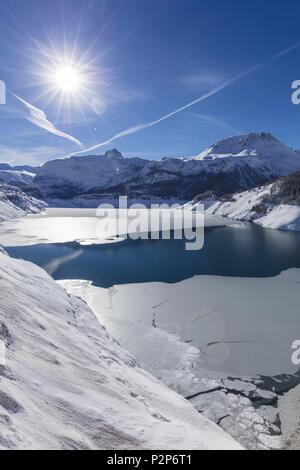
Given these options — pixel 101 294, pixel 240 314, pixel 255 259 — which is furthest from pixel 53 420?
pixel 255 259

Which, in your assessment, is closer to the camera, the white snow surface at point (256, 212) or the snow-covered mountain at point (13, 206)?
the white snow surface at point (256, 212)

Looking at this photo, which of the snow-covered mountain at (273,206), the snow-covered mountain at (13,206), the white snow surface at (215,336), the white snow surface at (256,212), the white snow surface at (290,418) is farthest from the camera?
the snow-covered mountain at (13,206)

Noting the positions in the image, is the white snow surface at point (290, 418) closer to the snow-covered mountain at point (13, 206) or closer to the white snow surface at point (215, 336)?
the white snow surface at point (215, 336)

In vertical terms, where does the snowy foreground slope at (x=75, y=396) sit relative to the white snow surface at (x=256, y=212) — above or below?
below

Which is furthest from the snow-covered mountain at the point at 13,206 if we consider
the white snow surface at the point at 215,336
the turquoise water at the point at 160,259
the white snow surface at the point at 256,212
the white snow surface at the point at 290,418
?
the white snow surface at the point at 290,418

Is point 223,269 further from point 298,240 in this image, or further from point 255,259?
point 298,240

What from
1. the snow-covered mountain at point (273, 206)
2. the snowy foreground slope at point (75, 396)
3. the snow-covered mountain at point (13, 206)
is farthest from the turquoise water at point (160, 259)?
the snow-covered mountain at point (13, 206)

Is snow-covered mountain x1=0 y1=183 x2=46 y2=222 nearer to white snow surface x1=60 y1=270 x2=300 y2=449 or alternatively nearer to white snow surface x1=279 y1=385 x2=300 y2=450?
white snow surface x1=60 y1=270 x2=300 y2=449

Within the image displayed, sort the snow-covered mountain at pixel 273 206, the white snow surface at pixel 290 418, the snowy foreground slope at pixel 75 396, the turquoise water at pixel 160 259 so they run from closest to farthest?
1. the snowy foreground slope at pixel 75 396
2. the white snow surface at pixel 290 418
3. the turquoise water at pixel 160 259
4. the snow-covered mountain at pixel 273 206

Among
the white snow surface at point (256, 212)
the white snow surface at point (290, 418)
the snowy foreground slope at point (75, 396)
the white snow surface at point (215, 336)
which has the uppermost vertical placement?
the white snow surface at point (256, 212)
